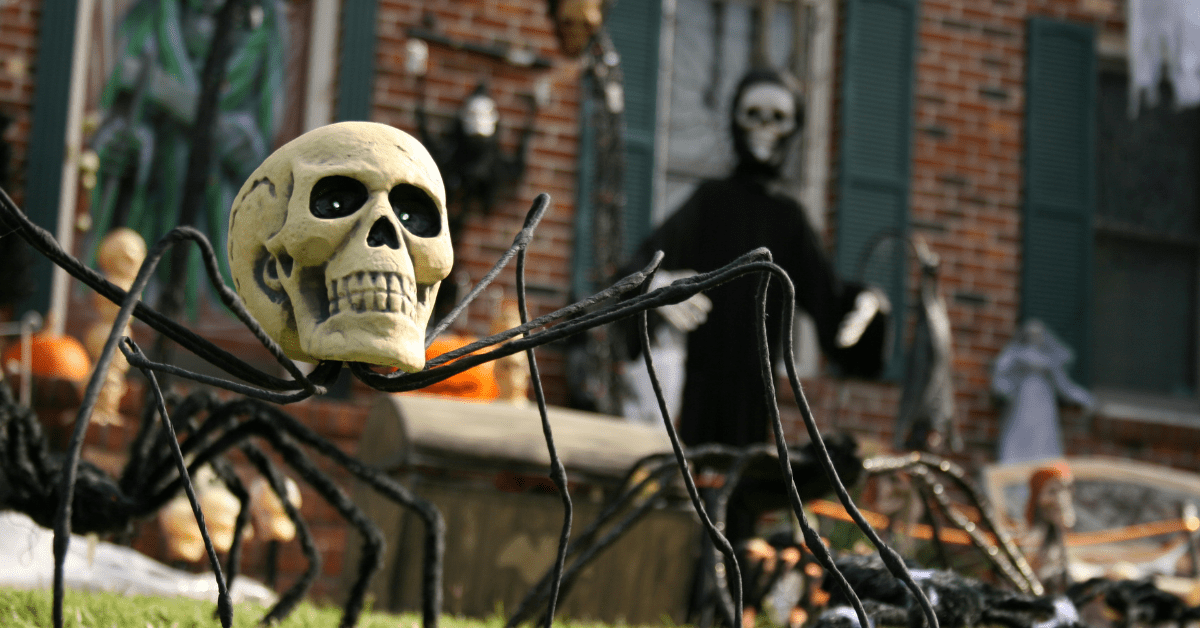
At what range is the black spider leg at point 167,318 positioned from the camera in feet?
2.67

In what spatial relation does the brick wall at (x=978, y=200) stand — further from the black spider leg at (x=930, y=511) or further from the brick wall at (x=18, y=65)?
the black spider leg at (x=930, y=511)

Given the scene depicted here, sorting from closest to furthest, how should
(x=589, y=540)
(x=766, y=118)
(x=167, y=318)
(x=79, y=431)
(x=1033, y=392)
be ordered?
1. (x=79, y=431)
2. (x=167, y=318)
3. (x=589, y=540)
4. (x=766, y=118)
5. (x=1033, y=392)

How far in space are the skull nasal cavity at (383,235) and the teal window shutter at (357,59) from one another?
4.91 meters

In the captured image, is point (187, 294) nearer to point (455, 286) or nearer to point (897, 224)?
point (455, 286)

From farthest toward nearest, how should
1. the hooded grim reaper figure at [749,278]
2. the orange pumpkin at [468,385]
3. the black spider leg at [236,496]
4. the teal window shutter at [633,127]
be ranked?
Answer: 1. the teal window shutter at [633,127]
2. the orange pumpkin at [468,385]
3. the hooded grim reaper figure at [749,278]
4. the black spider leg at [236,496]

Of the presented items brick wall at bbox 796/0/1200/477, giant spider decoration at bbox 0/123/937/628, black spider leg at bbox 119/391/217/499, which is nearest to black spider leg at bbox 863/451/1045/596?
giant spider decoration at bbox 0/123/937/628

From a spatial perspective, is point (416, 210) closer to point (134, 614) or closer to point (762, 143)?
point (134, 614)

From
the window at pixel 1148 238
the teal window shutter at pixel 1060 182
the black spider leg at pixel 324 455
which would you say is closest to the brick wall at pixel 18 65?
the black spider leg at pixel 324 455

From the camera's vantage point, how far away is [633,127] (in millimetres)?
6113

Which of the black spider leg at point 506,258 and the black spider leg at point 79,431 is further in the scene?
the black spider leg at point 506,258

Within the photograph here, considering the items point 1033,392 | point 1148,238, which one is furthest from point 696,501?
point 1148,238

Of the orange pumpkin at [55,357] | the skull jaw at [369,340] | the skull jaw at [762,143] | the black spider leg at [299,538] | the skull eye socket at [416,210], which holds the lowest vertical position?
the black spider leg at [299,538]

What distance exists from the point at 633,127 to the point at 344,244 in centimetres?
521

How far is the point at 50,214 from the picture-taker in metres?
5.22
